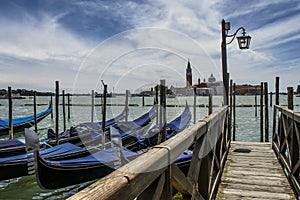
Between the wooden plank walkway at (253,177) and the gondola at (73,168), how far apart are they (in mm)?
1585

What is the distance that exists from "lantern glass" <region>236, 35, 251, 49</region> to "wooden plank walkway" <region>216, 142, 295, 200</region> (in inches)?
74.9

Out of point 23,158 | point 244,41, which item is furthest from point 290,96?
point 23,158

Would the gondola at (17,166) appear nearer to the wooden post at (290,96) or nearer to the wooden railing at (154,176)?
the wooden railing at (154,176)

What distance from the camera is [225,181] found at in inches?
131

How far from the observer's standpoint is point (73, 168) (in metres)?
4.56

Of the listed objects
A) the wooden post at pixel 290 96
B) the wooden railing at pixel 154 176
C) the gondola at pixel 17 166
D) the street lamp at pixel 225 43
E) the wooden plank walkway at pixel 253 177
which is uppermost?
the street lamp at pixel 225 43

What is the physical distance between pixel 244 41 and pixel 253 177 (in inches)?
105

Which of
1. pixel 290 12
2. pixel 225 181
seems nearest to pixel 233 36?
pixel 225 181

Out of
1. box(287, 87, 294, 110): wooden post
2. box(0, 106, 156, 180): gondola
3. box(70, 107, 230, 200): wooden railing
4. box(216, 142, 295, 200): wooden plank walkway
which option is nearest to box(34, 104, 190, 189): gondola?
box(0, 106, 156, 180): gondola

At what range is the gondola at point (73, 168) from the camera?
13.5 feet

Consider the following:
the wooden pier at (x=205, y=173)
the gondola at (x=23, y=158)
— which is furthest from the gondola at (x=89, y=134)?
the wooden pier at (x=205, y=173)

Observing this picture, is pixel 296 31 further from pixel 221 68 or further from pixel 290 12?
pixel 221 68

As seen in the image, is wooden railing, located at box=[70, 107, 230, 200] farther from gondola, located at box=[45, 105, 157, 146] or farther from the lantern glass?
gondola, located at box=[45, 105, 157, 146]

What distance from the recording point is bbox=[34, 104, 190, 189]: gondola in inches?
162
